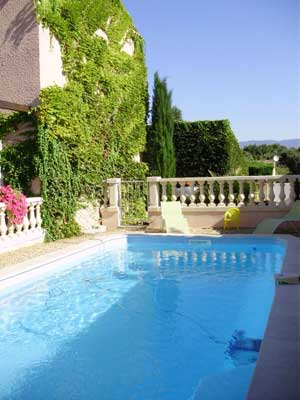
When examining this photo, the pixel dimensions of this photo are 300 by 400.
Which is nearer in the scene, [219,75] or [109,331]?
[109,331]

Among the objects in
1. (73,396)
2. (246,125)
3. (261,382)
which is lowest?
(73,396)

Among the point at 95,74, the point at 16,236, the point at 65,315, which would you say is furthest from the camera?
the point at 95,74

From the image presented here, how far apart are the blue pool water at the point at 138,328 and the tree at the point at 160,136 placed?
6800mm

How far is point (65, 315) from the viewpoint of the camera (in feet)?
20.5

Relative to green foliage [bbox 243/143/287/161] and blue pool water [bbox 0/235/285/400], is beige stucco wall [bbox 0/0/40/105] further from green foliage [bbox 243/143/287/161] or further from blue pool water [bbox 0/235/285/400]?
green foliage [bbox 243/143/287/161]

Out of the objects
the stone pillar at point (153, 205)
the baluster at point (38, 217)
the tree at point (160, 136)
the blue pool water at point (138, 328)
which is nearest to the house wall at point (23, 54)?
the baluster at point (38, 217)

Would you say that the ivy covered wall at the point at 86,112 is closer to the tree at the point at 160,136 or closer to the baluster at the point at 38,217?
the baluster at the point at 38,217

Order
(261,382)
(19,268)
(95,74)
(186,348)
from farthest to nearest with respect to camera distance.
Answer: (95,74), (19,268), (186,348), (261,382)

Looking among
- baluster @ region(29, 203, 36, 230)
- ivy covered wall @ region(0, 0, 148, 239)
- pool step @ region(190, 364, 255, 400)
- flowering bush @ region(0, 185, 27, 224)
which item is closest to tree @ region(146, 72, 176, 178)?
ivy covered wall @ region(0, 0, 148, 239)

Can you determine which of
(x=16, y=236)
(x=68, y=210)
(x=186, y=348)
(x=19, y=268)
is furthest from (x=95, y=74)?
(x=186, y=348)

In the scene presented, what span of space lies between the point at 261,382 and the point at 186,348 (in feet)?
6.90

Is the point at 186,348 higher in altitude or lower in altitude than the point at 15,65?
lower

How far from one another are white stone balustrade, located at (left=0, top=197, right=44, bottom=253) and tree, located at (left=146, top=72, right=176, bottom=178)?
19.9 ft

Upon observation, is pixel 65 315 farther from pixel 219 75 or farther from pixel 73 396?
pixel 219 75
